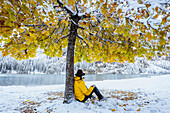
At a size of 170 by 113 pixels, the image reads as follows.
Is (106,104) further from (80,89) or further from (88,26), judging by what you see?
(88,26)

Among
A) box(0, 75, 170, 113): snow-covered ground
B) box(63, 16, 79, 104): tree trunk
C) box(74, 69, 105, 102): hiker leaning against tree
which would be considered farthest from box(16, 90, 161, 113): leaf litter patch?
box(63, 16, 79, 104): tree trunk

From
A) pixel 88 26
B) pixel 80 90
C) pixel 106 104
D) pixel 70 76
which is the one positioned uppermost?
pixel 88 26

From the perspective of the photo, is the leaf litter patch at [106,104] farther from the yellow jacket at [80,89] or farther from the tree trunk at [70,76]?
the tree trunk at [70,76]

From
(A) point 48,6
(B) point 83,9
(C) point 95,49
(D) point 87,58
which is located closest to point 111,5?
(B) point 83,9

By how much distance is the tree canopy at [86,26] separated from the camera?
10.4ft

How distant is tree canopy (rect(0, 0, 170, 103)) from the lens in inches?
125

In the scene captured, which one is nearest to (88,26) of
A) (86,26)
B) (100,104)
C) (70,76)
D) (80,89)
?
(86,26)

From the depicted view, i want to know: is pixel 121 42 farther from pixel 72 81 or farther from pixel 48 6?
pixel 48 6

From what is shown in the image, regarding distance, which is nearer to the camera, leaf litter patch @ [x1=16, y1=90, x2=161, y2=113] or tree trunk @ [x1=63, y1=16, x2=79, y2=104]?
leaf litter patch @ [x1=16, y1=90, x2=161, y2=113]

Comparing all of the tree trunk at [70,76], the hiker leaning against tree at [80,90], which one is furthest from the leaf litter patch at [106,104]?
the tree trunk at [70,76]

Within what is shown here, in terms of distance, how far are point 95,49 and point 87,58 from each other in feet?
4.28

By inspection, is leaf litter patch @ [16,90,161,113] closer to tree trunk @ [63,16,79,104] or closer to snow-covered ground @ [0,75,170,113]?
snow-covered ground @ [0,75,170,113]

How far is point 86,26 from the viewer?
481cm

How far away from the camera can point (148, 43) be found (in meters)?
5.86
